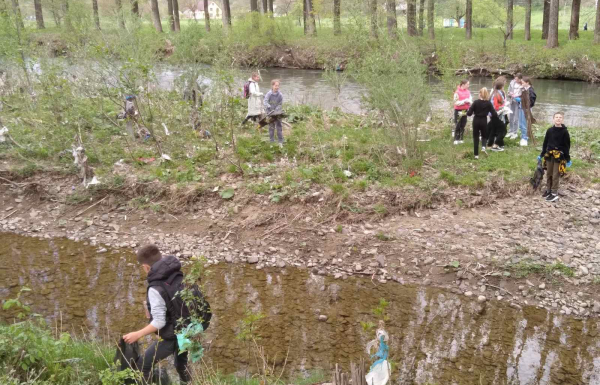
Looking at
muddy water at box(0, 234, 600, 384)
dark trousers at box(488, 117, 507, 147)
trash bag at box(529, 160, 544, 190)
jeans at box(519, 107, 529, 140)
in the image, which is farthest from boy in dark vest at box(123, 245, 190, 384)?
jeans at box(519, 107, 529, 140)

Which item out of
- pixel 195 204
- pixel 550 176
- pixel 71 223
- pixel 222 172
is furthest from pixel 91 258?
pixel 550 176

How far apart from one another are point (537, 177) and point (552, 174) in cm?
31

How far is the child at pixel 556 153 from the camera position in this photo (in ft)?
30.3

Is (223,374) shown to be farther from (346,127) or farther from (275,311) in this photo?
(346,127)

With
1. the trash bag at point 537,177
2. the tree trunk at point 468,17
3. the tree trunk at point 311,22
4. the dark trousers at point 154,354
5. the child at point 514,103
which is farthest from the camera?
the tree trunk at point 311,22

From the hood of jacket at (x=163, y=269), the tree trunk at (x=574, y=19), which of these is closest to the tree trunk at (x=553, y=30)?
the tree trunk at (x=574, y=19)

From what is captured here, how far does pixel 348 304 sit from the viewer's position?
738cm

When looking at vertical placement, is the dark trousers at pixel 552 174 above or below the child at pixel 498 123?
below

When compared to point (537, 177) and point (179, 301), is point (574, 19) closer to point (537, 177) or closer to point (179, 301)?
point (537, 177)

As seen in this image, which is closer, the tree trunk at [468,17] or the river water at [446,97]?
the river water at [446,97]

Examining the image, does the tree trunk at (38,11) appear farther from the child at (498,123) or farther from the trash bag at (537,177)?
the trash bag at (537,177)

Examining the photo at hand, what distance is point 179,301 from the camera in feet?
15.4

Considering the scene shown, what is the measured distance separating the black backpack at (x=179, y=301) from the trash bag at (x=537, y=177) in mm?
7578

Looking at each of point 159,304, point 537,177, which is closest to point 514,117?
point 537,177
